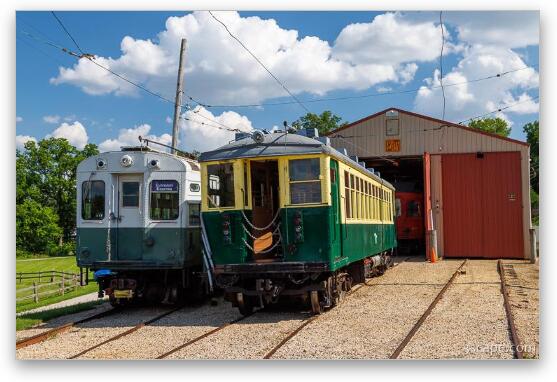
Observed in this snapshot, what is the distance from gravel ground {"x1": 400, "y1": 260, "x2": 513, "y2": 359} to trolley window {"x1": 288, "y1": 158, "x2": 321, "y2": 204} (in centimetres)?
258

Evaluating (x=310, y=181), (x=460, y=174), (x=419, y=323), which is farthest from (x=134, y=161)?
(x=460, y=174)

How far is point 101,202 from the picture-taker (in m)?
13.0

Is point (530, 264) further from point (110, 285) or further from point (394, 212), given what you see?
point (110, 285)

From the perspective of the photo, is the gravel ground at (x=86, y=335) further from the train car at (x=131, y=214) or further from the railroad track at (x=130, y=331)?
the train car at (x=131, y=214)

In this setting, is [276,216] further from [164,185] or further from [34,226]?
[34,226]

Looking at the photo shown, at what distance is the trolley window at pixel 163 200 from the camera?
13.0 m

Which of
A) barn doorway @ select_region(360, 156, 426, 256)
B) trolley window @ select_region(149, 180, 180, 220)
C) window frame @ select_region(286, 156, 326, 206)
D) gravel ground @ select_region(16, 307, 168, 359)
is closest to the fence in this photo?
gravel ground @ select_region(16, 307, 168, 359)

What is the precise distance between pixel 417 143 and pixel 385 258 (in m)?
5.89

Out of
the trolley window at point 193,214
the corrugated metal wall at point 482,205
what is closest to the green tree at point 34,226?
the trolley window at point 193,214

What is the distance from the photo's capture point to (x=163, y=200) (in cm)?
1303

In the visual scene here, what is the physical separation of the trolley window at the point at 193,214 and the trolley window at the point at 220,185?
2027 millimetres

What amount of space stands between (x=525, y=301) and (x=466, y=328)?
Answer: 120 inches

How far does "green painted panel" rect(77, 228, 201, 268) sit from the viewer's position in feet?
42.3

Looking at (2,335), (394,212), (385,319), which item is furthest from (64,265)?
(394,212)
